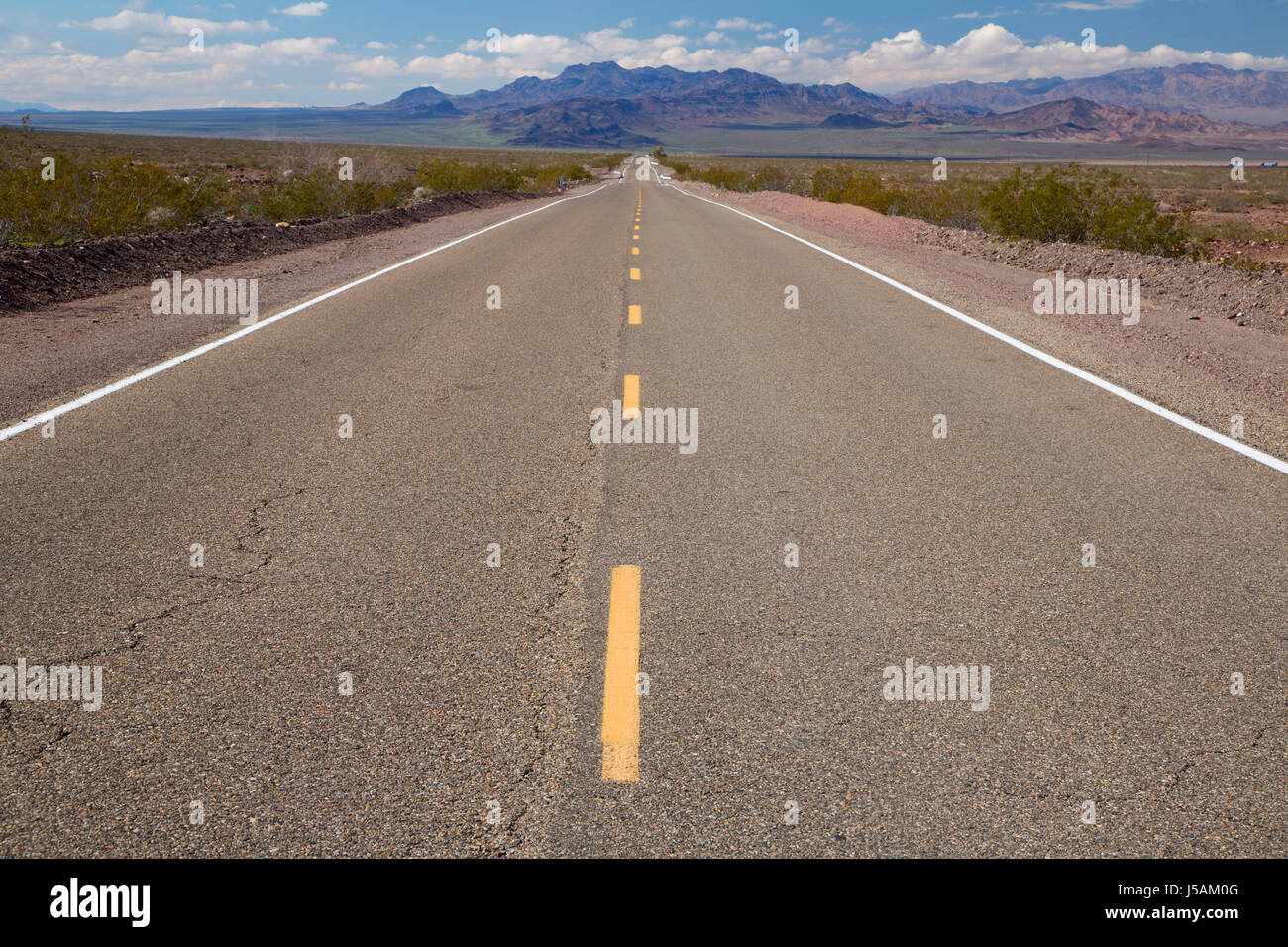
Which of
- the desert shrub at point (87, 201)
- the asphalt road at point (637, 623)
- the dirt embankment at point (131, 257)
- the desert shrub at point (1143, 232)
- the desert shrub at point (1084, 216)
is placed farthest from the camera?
the desert shrub at point (1084, 216)

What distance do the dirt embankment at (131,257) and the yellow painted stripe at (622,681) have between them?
10.4 metres

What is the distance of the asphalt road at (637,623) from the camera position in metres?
2.78

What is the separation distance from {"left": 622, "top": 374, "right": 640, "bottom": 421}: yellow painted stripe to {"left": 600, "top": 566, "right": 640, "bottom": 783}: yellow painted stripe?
2837mm

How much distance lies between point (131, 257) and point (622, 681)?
1415 cm

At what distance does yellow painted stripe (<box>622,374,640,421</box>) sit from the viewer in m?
7.14

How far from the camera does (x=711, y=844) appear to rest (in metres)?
2.65

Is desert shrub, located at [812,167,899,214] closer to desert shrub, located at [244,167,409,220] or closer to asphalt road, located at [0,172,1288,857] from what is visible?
desert shrub, located at [244,167,409,220]

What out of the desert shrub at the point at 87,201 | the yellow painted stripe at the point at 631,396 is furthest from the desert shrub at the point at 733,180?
the yellow painted stripe at the point at 631,396

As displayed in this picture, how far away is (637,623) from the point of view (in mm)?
3887

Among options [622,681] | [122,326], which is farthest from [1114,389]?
[122,326]

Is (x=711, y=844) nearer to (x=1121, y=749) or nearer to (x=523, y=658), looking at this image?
(x=523, y=658)

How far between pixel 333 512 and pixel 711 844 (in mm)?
3238

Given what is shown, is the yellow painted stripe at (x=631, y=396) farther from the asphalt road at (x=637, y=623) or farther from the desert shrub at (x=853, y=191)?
the desert shrub at (x=853, y=191)

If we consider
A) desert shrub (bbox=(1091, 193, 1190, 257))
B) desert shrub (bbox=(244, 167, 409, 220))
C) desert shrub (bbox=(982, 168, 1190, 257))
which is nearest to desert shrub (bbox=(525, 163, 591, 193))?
desert shrub (bbox=(244, 167, 409, 220))
